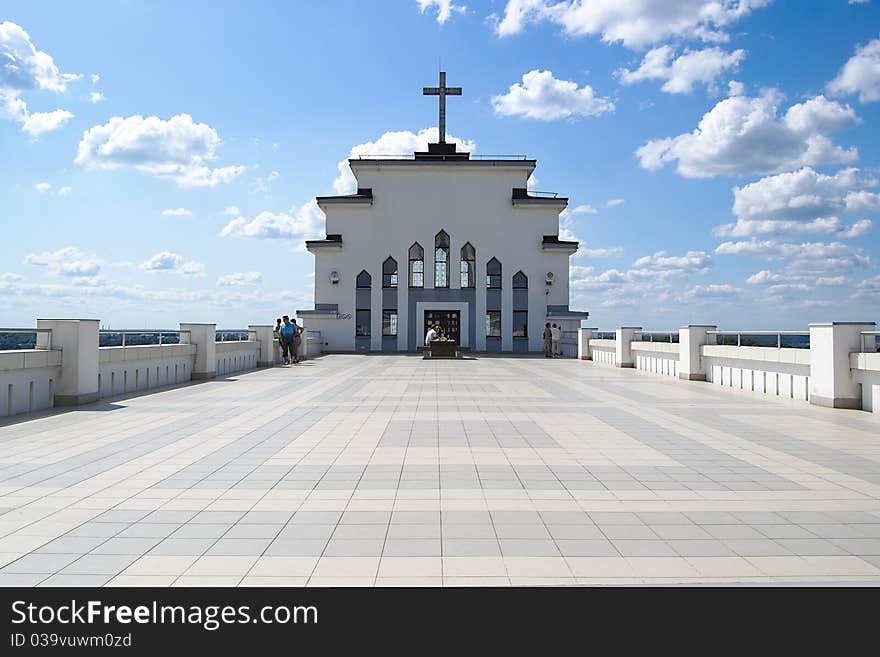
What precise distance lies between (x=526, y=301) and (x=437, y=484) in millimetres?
36824

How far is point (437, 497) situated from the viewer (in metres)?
5.95

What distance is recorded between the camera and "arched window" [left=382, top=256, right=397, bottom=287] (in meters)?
42.4

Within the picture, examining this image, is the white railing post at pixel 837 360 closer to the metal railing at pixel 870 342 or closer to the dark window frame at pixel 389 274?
the metal railing at pixel 870 342

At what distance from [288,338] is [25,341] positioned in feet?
48.4

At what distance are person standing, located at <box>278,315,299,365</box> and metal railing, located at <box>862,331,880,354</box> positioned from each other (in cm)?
2058

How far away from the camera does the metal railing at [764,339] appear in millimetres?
13320

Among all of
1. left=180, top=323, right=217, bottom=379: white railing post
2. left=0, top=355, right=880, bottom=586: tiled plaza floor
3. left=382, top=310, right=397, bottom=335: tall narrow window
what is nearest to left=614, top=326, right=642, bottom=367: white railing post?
left=0, top=355, right=880, bottom=586: tiled plaza floor

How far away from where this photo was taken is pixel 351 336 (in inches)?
1649

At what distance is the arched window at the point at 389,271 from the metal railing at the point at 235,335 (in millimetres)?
17940

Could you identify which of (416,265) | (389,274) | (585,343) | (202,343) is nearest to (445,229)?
(416,265)

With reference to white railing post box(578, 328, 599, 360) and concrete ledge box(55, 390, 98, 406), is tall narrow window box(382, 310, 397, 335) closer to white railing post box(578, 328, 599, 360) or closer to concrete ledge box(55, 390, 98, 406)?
white railing post box(578, 328, 599, 360)
